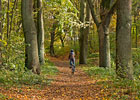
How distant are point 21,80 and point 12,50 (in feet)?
4.40

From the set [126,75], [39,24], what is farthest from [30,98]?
[39,24]

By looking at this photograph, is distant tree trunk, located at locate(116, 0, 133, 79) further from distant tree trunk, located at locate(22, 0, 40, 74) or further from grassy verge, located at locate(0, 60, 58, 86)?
distant tree trunk, located at locate(22, 0, 40, 74)

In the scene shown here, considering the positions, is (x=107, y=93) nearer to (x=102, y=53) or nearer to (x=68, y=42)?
(x=102, y=53)

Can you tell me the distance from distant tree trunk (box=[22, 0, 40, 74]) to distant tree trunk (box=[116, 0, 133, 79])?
14.0ft

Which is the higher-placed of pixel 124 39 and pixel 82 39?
pixel 124 39

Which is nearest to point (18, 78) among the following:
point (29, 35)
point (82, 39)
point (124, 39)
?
point (29, 35)

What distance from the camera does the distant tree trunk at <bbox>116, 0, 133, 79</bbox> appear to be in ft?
25.2

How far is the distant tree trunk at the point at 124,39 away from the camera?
7680 mm

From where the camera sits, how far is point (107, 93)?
6242 mm

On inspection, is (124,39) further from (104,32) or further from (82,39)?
(82,39)

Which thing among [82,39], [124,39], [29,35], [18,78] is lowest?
[18,78]

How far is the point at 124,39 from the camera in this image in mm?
7793

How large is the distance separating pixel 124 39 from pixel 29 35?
4638mm

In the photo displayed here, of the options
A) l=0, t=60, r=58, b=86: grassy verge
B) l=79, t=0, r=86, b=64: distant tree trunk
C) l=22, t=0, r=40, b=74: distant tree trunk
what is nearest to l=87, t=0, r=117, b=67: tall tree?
l=79, t=0, r=86, b=64: distant tree trunk
